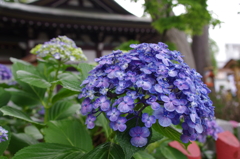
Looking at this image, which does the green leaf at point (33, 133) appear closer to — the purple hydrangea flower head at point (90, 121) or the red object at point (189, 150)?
the purple hydrangea flower head at point (90, 121)

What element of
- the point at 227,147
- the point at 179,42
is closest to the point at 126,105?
the point at 227,147

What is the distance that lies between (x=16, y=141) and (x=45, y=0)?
22.3ft

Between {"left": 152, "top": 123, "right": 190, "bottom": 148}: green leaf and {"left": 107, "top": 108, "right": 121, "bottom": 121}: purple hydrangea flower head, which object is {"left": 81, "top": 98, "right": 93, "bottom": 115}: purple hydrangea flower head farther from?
{"left": 152, "top": 123, "right": 190, "bottom": 148}: green leaf

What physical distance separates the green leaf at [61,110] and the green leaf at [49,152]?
15.3 inches

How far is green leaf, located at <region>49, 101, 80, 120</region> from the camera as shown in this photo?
50.3 inches

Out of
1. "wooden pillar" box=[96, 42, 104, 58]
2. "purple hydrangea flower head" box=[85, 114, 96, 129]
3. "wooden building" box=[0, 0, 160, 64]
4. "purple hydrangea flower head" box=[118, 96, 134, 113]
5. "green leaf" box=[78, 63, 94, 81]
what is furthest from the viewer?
"wooden pillar" box=[96, 42, 104, 58]

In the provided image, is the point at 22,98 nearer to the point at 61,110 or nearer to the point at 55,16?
the point at 61,110

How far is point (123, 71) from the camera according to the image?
73 centimetres

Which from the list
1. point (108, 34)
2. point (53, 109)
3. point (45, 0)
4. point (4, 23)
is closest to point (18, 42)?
point (4, 23)

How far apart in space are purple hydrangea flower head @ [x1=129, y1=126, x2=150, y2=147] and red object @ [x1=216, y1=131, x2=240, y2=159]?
117 cm

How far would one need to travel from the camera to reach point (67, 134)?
104cm

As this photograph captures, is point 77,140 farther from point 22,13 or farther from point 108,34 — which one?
point 108,34

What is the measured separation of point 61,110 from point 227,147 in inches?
47.9

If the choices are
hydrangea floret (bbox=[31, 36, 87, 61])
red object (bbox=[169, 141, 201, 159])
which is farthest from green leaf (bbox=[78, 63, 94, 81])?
red object (bbox=[169, 141, 201, 159])
